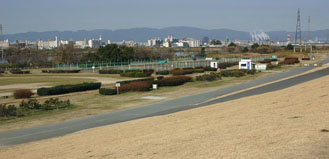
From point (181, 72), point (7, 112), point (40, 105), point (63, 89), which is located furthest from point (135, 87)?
point (181, 72)

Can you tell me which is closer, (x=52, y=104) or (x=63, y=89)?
(x=52, y=104)

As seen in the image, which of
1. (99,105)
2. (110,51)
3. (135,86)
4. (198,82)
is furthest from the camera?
(110,51)

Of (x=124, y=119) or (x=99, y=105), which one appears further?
(x=99, y=105)

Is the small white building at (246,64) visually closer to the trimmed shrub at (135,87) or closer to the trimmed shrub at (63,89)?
the trimmed shrub at (135,87)

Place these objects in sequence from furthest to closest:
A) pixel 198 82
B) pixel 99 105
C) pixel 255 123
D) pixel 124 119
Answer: pixel 198 82 < pixel 99 105 < pixel 124 119 < pixel 255 123

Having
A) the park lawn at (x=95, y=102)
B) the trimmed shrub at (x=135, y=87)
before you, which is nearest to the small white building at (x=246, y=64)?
the park lawn at (x=95, y=102)

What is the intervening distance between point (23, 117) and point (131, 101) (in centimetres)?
1058

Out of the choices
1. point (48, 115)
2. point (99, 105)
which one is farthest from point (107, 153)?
point (99, 105)

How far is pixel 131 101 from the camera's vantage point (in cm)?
3519

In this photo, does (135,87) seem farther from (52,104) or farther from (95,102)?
(52,104)

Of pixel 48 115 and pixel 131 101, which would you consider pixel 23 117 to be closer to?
pixel 48 115

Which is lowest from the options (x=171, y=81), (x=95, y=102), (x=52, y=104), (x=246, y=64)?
Result: (x=95, y=102)

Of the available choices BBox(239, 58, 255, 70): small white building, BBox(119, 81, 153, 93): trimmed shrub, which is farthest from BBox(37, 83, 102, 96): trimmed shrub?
BBox(239, 58, 255, 70): small white building

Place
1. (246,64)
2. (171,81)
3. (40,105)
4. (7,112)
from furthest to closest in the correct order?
1. (246,64)
2. (171,81)
3. (40,105)
4. (7,112)
